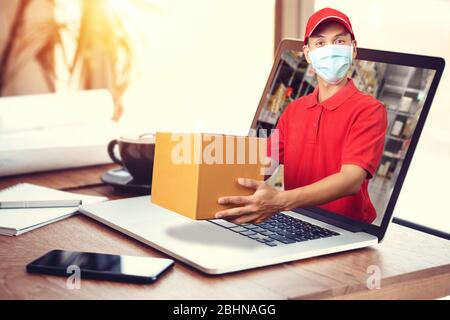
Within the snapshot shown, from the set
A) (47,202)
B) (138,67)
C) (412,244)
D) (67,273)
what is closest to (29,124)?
(47,202)

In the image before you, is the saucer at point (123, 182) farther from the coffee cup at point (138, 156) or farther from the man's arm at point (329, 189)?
the man's arm at point (329, 189)

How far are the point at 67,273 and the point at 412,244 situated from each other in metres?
0.48

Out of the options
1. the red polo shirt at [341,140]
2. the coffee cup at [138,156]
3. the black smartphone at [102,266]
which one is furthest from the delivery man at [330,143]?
the coffee cup at [138,156]

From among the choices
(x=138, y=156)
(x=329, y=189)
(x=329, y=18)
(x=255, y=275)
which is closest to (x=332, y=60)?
(x=329, y=18)

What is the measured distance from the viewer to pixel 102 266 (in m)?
0.81

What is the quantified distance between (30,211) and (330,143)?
485 mm

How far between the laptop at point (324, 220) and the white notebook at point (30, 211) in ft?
0.20

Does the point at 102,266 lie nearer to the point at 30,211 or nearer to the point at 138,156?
the point at 30,211

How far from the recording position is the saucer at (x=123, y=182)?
48.5 inches

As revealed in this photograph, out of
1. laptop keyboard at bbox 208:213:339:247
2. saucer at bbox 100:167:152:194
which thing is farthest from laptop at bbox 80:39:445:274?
saucer at bbox 100:167:152:194

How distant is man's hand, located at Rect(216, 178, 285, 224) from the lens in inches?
34.4

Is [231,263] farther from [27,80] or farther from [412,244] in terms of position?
[27,80]

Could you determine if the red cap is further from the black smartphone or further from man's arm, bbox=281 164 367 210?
the black smartphone

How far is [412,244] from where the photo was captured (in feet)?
3.20
